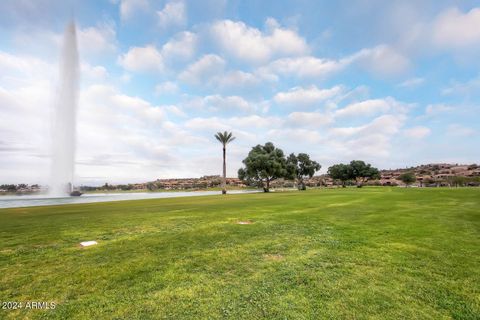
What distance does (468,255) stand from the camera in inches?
245

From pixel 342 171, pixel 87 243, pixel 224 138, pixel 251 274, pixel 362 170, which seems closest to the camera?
pixel 251 274

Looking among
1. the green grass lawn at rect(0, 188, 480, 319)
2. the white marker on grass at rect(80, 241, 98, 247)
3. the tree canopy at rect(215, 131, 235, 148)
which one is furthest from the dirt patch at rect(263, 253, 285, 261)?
the tree canopy at rect(215, 131, 235, 148)

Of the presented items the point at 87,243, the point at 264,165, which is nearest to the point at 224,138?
the point at 264,165

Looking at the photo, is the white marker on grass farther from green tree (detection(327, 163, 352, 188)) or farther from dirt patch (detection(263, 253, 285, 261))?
green tree (detection(327, 163, 352, 188))

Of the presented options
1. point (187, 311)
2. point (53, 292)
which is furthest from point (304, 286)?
point (53, 292)

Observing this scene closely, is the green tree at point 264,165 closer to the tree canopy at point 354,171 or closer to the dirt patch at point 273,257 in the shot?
the tree canopy at point 354,171

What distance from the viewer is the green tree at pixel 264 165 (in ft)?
189

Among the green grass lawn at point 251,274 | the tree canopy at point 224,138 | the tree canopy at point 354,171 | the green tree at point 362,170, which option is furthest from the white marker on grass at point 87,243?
the green tree at point 362,170

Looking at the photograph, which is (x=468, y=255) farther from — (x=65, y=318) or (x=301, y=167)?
(x=301, y=167)

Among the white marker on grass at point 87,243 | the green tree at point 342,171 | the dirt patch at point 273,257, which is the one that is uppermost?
the green tree at point 342,171

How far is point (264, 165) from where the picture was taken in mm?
57812

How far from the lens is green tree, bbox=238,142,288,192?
57.7 meters

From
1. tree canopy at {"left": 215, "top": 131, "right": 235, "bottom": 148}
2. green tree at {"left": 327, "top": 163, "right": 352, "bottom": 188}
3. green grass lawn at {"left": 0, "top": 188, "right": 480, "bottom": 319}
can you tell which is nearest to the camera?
green grass lawn at {"left": 0, "top": 188, "right": 480, "bottom": 319}

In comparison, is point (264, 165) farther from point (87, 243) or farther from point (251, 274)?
point (251, 274)
